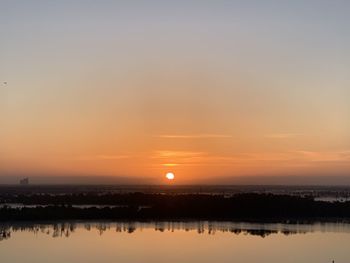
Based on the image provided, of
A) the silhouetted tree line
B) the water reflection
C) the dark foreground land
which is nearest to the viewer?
the silhouetted tree line

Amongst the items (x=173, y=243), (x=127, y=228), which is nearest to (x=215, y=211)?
(x=127, y=228)

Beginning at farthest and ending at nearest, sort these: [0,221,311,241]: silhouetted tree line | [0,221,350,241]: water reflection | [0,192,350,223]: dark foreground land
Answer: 1. [0,192,350,223]: dark foreground land
2. [0,221,350,241]: water reflection
3. [0,221,311,241]: silhouetted tree line

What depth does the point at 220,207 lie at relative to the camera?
40406 mm

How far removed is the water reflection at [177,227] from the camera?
28859 mm

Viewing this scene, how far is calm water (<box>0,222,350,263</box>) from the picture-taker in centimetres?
2108

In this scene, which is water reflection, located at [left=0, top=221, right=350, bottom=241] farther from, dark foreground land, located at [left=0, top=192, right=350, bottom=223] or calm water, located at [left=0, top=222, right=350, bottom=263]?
dark foreground land, located at [left=0, top=192, right=350, bottom=223]

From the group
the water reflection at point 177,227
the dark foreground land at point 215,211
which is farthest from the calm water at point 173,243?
the dark foreground land at point 215,211

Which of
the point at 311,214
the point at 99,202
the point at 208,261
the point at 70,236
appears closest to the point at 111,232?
the point at 70,236

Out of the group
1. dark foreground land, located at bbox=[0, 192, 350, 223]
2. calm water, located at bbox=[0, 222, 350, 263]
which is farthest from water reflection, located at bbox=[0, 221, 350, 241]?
dark foreground land, located at bbox=[0, 192, 350, 223]

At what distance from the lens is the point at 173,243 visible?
968 inches

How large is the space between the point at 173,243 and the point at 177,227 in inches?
266

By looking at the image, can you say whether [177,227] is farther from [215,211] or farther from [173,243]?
[215,211]

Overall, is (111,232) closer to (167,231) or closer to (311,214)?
(167,231)

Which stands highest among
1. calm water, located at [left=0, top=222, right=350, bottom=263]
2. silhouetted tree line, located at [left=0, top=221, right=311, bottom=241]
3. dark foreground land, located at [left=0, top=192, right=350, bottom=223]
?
dark foreground land, located at [left=0, top=192, right=350, bottom=223]
